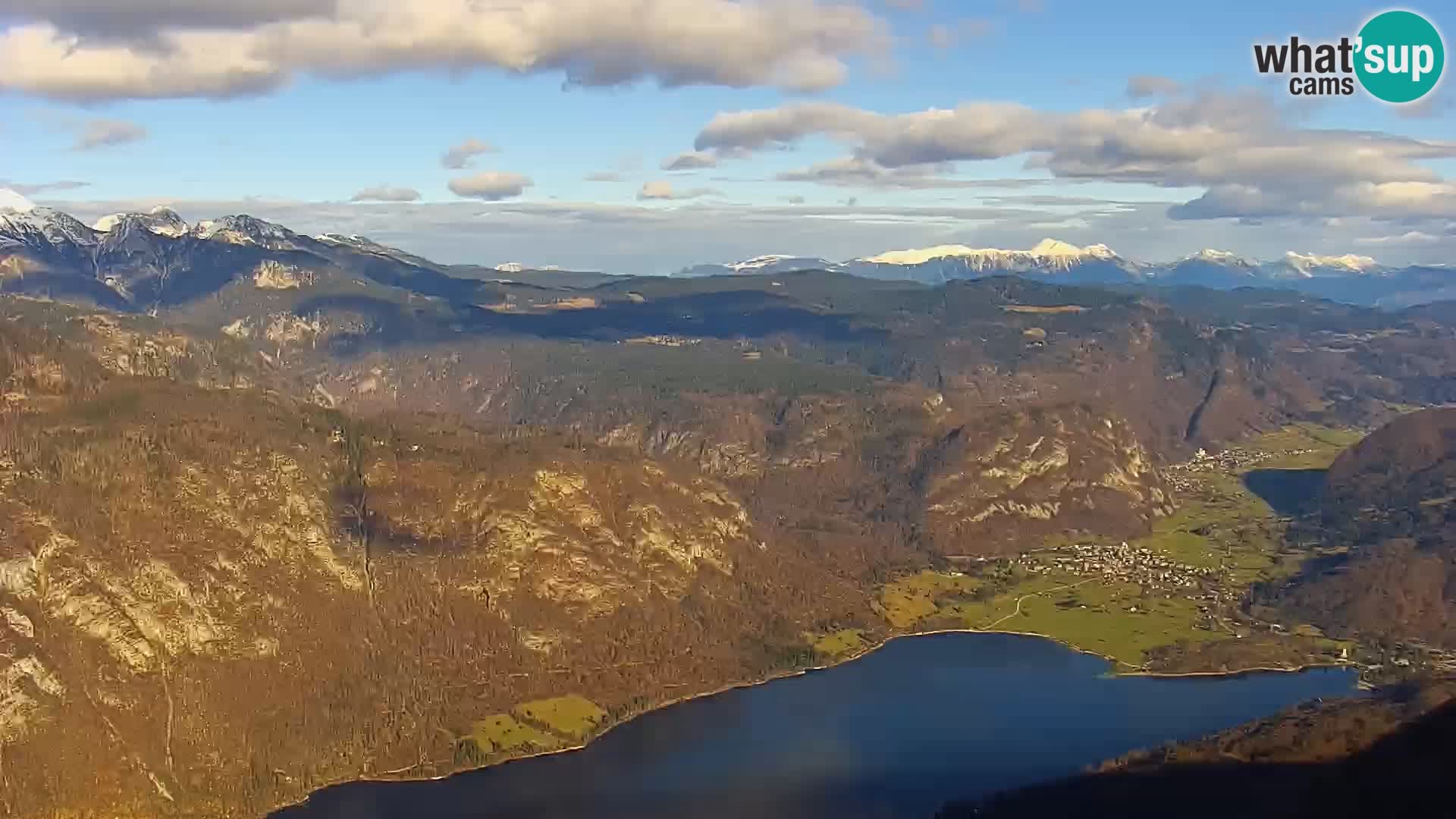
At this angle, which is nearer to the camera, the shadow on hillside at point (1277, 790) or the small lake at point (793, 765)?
the shadow on hillside at point (1277, 790)

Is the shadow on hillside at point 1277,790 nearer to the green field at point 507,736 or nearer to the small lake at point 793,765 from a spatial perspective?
the small lake at point 793,765

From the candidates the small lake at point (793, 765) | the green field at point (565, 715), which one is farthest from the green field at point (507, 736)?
the small lake at point (793, 765)

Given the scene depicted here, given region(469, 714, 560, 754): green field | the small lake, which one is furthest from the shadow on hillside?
region(469, 714, 560, 754): green field

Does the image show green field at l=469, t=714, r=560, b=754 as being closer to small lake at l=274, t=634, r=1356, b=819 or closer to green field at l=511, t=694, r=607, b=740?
green field at l=511, t=694, r=607, b=740

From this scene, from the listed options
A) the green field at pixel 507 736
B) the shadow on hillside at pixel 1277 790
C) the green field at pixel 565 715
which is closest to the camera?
the shadow on hillside at pixel 1277 790

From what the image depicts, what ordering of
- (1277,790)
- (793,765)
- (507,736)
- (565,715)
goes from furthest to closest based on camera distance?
(565,715), (507,736), (793,765), (1277,790)

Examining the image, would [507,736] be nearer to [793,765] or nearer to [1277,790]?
[793,765]

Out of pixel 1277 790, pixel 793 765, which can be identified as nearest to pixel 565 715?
pixel 793 765

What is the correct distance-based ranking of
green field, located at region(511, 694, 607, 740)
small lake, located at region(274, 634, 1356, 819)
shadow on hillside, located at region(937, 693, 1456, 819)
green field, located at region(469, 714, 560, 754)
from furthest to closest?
green field, located at region(511, 694, 607, 740)
green field, located at region(469, 714, 560, 754)
small lake, located at region(274, 634, 1356, 819)
shadow on hillside, located at region(937, 693, 1456, 819)

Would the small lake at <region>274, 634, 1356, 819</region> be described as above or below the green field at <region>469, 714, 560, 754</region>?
below
